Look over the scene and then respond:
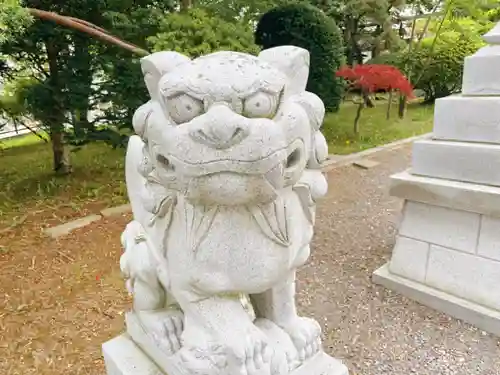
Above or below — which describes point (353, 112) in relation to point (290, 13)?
below

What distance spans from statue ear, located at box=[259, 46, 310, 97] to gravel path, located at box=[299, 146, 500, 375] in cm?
159

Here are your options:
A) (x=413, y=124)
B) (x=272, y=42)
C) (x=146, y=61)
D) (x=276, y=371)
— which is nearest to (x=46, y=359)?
(x=276, y=371)

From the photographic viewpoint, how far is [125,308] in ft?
8.31

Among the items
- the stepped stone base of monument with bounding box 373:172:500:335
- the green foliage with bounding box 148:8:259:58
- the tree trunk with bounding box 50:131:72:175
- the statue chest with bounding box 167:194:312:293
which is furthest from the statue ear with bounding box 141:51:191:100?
the tree trunk with bounding box 50:131:72:175

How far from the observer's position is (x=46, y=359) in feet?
6.95

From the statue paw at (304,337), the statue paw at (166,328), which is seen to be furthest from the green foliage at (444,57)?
the statue paw at (166,328)

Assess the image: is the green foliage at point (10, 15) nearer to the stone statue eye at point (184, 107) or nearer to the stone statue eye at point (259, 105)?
the stone statue eye at point (184, 107)

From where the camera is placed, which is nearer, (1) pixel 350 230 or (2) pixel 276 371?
(2) pixel 276 371

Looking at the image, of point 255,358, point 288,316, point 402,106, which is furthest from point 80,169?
point 402,106

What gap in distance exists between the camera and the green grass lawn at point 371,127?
6586 millimetres

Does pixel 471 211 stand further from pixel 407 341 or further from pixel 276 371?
pixel 276 371

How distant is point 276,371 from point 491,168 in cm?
176

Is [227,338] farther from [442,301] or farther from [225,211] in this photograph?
[442,301]

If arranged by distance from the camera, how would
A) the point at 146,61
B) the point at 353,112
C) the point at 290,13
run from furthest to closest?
the point at 353,112, the point at 290,13, the point at 146,61
